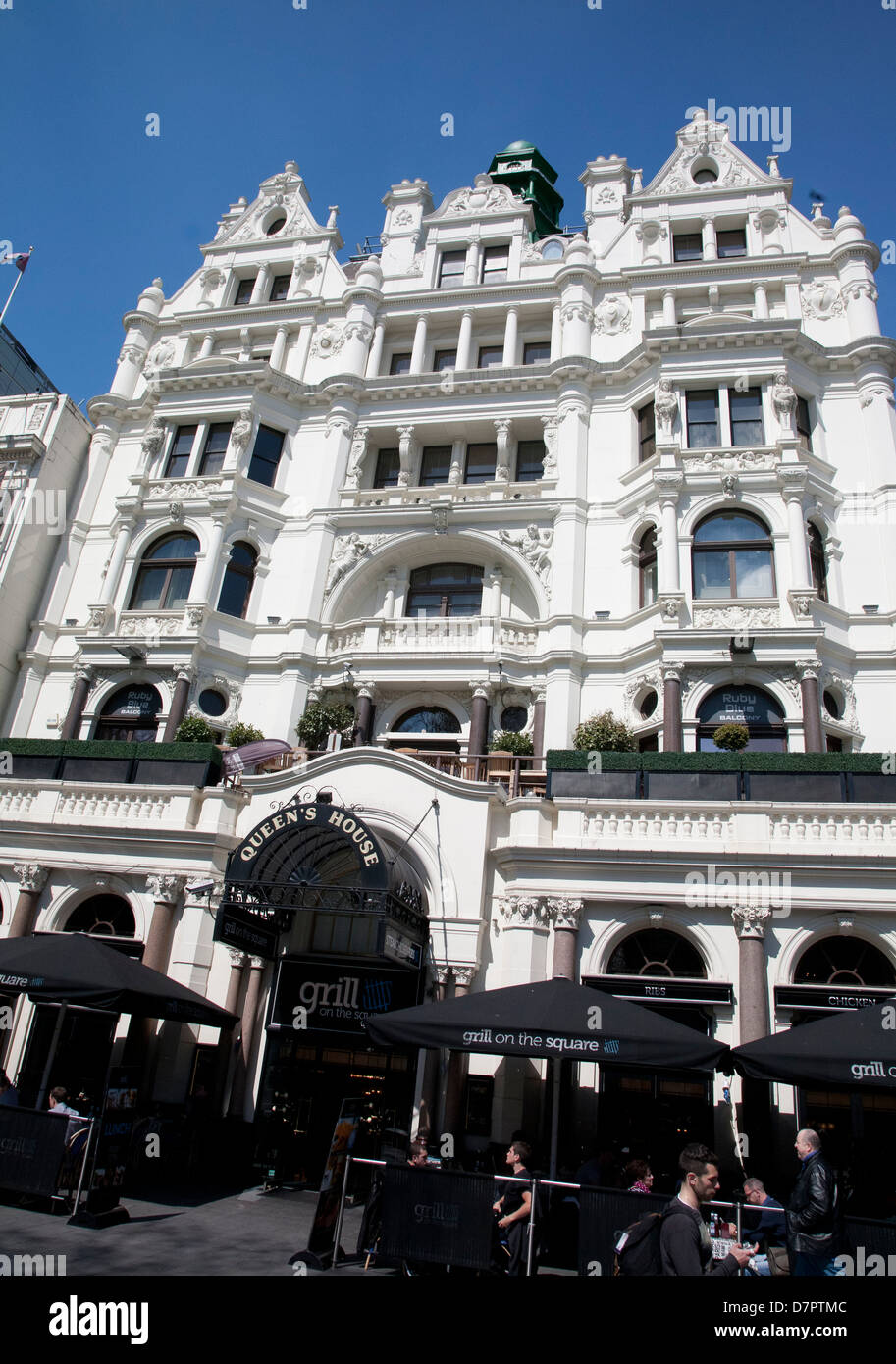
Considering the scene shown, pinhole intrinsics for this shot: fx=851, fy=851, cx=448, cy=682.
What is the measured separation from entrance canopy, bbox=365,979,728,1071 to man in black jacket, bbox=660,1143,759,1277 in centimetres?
288

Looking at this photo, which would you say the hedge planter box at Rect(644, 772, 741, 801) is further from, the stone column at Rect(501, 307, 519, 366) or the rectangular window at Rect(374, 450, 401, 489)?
the stone column at Rect(501, 307, 519, 366)

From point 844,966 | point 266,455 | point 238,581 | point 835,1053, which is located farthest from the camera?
point 266,455

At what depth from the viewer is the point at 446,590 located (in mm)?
27469

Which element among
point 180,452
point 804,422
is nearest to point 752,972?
point 804,422

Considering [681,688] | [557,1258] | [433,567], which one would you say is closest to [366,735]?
[433,567]

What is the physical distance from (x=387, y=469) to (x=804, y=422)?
1391cm

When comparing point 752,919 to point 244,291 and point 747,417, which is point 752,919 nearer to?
point 747,417

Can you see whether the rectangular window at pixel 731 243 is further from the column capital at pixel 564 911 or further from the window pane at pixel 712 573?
the column capital at pixel 564 911

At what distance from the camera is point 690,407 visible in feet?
86.7

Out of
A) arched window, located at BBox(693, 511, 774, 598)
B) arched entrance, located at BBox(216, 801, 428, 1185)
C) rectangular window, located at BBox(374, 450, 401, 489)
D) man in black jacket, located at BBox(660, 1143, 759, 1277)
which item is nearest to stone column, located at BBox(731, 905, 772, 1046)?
arched entrance, located at BBox(216, 801, 428, 1185)

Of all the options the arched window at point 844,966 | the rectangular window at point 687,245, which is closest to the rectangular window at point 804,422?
the rectangular window at point 687,245

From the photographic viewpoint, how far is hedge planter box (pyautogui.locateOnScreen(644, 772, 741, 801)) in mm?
16406

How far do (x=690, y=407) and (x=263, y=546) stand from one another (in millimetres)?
14331
